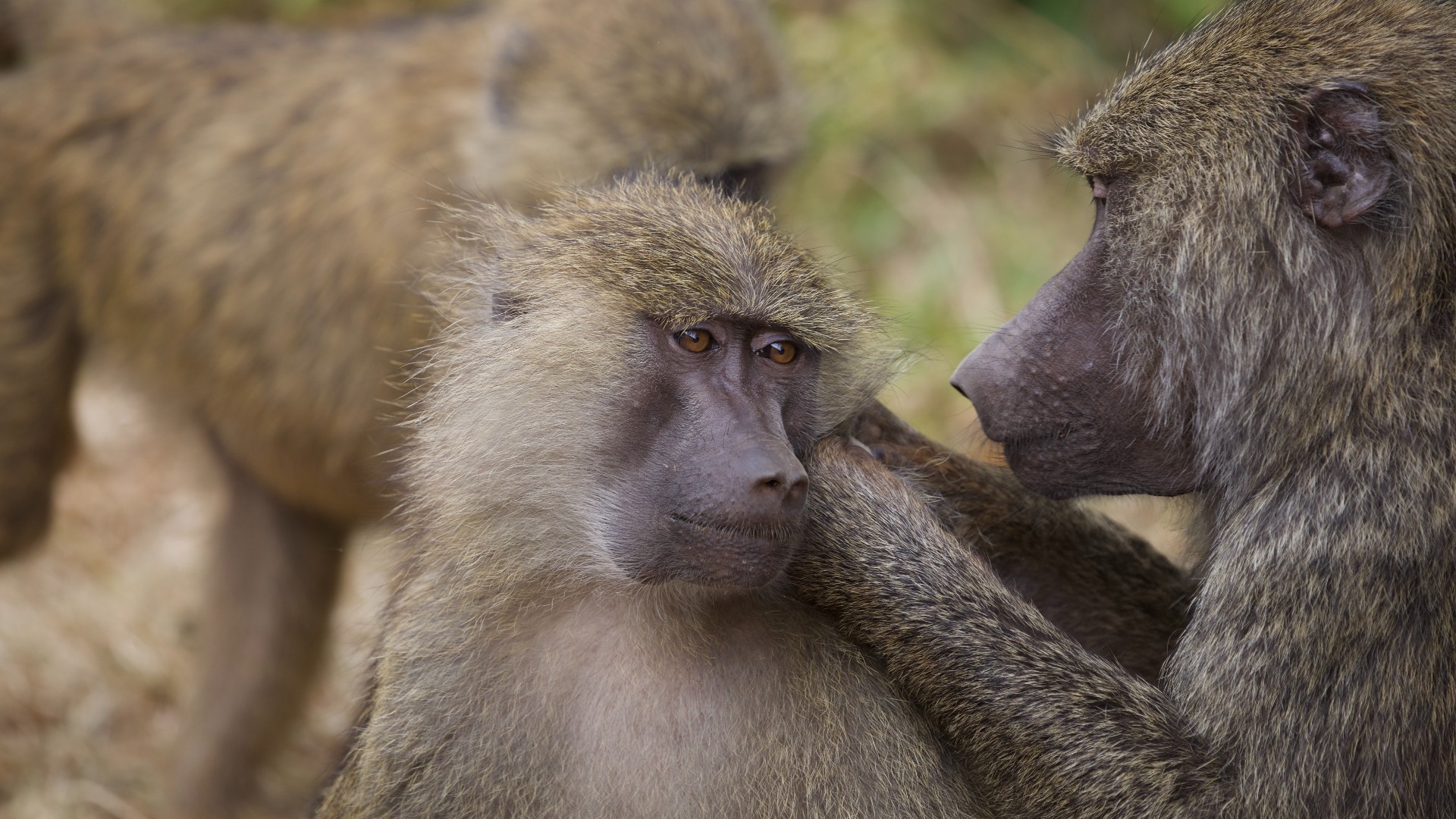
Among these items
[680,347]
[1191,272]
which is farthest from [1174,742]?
[680,347]

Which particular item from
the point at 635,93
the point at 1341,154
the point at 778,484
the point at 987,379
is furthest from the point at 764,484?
the point at 635,93

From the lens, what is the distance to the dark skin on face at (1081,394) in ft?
8.11

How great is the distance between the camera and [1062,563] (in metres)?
2.72

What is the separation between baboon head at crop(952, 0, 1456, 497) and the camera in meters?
2.24

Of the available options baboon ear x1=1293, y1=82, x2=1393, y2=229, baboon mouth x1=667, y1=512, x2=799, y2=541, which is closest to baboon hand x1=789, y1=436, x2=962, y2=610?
baboon mouth x1=667, y1=512, x2=799, y2=541

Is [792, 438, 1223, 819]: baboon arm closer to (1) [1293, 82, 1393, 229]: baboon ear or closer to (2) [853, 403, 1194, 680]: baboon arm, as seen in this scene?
(2) [853, 403, 1194, 680]: baboon arm

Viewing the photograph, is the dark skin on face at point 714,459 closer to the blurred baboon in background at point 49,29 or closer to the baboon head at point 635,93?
the baboon head at point 635,93

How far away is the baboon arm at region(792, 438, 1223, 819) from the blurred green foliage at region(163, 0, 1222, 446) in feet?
10.1

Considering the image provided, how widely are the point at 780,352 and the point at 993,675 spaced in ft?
1.86

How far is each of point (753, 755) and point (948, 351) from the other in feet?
11.2

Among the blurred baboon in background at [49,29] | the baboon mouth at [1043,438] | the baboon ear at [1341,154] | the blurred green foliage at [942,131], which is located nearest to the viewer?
the baboon ear at [1341,154]

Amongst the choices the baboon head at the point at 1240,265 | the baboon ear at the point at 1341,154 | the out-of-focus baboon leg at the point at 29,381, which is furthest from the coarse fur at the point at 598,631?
the out-of-focus baboon leg at the point at 29,381

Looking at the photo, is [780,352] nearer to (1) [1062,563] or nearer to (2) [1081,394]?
(2) [1081,394]

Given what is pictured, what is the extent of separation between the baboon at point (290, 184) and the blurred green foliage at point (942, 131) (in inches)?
57.5
